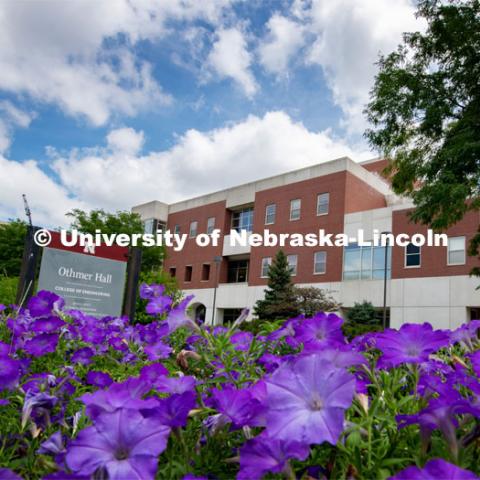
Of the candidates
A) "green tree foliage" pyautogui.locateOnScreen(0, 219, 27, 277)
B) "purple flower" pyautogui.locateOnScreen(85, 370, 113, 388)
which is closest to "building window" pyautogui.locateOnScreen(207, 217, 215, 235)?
"green tree foliage" pyautogui.locateOnScreen(0, 219, 27, 277)

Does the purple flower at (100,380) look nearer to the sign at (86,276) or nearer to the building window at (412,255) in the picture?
the sign at (86,276)

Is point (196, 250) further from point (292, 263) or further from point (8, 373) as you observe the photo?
point (8, 373)

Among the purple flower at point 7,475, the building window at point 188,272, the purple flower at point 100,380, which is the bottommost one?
the purple flower at point 7,475

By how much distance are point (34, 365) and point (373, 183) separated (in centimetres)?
2926

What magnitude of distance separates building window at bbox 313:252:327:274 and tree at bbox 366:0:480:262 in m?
11.0

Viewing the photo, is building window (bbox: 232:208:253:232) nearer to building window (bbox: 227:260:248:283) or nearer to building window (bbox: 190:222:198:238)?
building window (bbox: 227:260:248:283)

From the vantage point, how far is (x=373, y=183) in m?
29.4

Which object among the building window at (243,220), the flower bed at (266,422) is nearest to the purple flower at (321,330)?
the flower bed at (266,422)

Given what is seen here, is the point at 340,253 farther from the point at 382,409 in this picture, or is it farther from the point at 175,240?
the point at 382,409

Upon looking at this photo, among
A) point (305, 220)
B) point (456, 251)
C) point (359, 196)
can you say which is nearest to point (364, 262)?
point (456, 251)

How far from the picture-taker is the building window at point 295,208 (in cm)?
2988

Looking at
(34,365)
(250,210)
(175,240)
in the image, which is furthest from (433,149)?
(175,240)

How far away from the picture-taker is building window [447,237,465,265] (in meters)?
22.8

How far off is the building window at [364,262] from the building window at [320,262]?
134 centimetres
